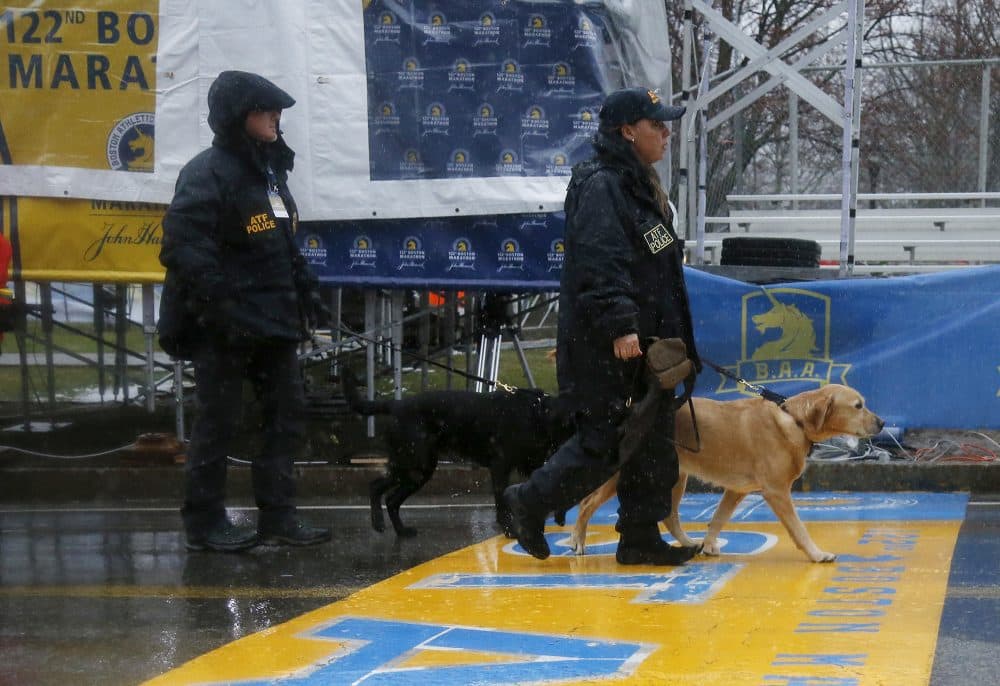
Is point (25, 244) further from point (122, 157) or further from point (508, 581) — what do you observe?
point (508, 581)

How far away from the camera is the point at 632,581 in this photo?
5.66 meters

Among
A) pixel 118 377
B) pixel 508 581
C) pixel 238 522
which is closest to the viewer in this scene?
pixel 508 581

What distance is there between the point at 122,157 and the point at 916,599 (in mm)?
6018

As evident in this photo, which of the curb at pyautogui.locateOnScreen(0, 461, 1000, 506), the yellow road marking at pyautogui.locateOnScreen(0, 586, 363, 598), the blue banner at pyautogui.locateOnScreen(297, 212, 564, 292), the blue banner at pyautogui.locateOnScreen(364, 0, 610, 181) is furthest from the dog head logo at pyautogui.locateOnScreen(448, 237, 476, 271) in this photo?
the yellow road marking at pyautogui.locateOnScreen(0, 586, 363, 598)

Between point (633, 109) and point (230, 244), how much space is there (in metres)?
2.01

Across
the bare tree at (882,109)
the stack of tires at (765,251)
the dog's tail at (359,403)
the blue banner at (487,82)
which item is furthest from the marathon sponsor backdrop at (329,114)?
the bare tree at (882,109)

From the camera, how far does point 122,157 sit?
9.13 meters

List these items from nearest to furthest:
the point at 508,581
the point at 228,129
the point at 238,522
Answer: the point at 508,581 → the point at 228,129 → the point at 238,522

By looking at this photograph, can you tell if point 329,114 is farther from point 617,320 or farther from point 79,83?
point 617,320

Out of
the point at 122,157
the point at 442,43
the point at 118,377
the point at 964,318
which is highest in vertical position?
the point at 442,43

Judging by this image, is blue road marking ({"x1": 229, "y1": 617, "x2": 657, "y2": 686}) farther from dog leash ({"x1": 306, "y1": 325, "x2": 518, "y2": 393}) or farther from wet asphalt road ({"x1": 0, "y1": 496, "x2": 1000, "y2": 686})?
dog leash ({"x1": 306, "y1": 325, "x2": 518, "y2": 393})

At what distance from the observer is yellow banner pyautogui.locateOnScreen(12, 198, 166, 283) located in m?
9.12

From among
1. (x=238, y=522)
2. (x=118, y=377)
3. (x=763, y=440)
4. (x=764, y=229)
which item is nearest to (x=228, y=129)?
(x=238, y=522)

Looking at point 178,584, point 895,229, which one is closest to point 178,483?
point 178,584
